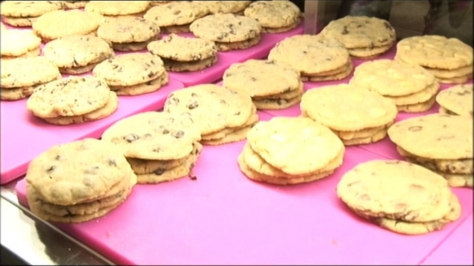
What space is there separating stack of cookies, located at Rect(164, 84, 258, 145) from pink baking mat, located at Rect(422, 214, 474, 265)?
0.62 meters

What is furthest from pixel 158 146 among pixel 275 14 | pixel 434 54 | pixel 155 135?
pixel 275 14

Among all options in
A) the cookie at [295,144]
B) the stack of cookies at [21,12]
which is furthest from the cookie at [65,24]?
the cookie at [295,144]

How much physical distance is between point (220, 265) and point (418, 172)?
0.47 metres

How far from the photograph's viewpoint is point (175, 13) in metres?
2.23

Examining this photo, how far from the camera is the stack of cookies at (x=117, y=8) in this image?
2287mm

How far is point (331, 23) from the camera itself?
6.82ft

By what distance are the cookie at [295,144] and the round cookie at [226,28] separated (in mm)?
605

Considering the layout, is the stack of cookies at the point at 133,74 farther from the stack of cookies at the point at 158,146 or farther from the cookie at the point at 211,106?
the stack of cookies at the point at 158,146

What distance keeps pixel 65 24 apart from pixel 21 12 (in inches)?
7.4

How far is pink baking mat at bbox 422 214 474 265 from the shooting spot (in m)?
0.98

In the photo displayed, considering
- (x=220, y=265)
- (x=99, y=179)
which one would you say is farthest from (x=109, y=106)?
(x=220, y=265)

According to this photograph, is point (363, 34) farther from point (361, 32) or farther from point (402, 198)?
point (402, 198)

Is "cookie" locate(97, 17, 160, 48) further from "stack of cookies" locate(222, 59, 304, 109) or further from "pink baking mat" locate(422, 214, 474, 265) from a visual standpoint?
"pink baking mat" locate(422, 214, 474, 265)

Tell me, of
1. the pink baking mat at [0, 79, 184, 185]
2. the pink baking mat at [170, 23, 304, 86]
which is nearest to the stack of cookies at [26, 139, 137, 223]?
the pink baking mat at [0, 79, 184, 185]
